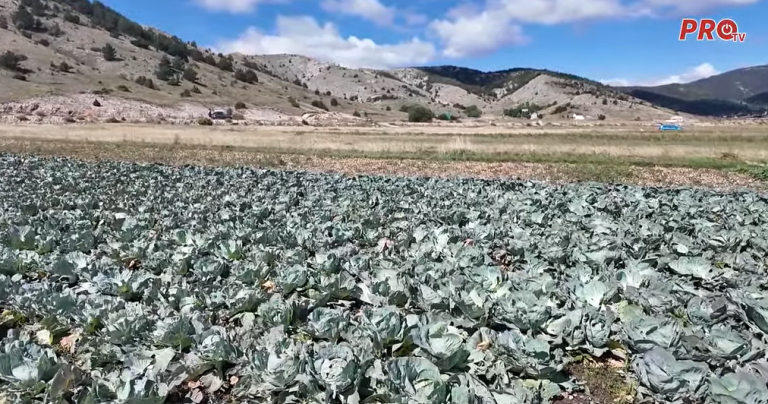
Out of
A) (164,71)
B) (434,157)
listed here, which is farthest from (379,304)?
(164,71)

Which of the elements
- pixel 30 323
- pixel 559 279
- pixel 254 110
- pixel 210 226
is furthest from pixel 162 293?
pixel 254 110

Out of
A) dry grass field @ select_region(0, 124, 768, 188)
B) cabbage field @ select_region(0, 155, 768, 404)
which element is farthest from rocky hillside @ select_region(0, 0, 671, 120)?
cabbage field @ select_region(0, 155, 768, 404)

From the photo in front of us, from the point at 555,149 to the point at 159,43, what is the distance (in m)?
112


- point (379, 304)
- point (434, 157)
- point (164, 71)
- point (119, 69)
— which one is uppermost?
point (119, 69)

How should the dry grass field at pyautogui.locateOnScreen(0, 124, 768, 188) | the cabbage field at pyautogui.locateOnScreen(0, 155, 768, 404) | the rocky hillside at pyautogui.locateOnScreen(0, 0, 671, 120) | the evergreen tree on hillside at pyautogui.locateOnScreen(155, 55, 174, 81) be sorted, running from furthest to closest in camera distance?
the evergreen tree on hillside at pyautogui.locateOnScreen(155, 55, 174, 81) < the rocky hillside at pyautogui.locateOnScreen(0, 0, 671, 120) < the dry grass field at pyautogui.locateOnScreen(0, 124, 768, 188) < the cabbage field at pyautogui.locateOnScreen(0, 155, 768, 404)

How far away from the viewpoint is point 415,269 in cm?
607

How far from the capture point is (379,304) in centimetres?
537

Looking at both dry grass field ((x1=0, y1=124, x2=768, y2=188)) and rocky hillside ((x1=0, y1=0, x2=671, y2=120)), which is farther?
rocky hillside ((x1=0, y1=0, x2=671, y2=120))

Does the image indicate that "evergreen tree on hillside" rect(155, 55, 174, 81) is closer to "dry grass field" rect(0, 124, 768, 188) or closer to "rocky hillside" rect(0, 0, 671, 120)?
"rocky hillside" rect(0, 0, 671, 120)

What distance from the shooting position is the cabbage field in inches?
145

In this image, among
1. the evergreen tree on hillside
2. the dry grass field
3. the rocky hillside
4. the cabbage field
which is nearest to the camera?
the cabbage field

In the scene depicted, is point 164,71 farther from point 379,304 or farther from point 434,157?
point 379,304

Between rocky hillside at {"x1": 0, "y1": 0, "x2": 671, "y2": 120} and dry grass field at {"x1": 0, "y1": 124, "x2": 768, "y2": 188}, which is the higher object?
rocky hillside at {"x1": 0, "y1": 0, "x2": 671, "y2": 120}

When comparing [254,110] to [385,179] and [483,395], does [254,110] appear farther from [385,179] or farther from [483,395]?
[483,395]
